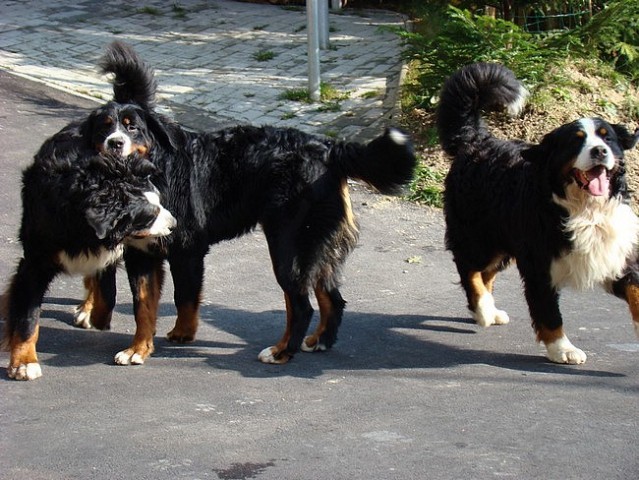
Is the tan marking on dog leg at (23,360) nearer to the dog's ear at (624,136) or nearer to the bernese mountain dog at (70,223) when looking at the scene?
the bernese mountain dog at (70,223)

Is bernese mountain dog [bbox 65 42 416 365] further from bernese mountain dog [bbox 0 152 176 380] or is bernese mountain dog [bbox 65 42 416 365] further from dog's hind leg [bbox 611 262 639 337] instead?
dog's hind leg [bbox 611 262 639 337]

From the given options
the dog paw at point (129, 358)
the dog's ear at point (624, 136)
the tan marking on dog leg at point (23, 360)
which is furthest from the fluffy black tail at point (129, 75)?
the dog's ear at point (624, 136)

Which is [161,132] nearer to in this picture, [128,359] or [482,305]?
[128,359]

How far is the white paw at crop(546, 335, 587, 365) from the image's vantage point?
211 inches

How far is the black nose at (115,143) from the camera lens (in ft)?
17.6

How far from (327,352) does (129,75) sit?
2.25 metres

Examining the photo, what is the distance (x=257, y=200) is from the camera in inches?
220

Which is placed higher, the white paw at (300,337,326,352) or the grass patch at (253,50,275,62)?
the grass patch at (253,50,275,62)

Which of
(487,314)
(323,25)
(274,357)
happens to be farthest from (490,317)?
(323,25)

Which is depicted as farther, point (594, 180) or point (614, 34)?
point (614, 34)

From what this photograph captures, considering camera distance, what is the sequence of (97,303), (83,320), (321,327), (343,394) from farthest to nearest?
(83,320) → (97,303) → (321,327) → (343,394)

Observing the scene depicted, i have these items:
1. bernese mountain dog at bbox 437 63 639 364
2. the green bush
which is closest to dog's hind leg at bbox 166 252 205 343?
bernese mountain dog at bbox 437 63 639 364

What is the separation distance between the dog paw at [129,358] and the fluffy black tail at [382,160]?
1.57 m

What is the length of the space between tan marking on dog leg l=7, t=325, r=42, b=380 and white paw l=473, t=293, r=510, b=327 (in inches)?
107
